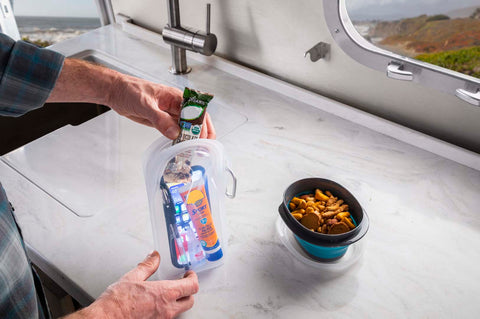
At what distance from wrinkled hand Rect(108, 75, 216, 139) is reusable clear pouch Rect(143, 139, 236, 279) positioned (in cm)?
11

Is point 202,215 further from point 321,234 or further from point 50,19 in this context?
point 50,19

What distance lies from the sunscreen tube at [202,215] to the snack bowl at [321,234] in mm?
152

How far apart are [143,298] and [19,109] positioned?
47 cm

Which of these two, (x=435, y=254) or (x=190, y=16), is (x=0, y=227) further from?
(x=190, y=16)

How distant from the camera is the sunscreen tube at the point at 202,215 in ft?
2.32

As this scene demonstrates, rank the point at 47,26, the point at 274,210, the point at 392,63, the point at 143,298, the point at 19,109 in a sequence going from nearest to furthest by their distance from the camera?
the point at 143,298 < the point at 19,109 < the point at 274,210 < the point at 392,63 < the point at 47,26

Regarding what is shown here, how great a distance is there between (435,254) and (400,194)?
183 mm

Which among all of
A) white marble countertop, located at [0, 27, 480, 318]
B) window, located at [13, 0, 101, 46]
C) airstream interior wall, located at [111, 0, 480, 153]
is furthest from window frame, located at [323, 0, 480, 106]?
window, located at [13, 0, 101, 46]

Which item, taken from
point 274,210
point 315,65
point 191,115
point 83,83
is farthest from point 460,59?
point 83,83

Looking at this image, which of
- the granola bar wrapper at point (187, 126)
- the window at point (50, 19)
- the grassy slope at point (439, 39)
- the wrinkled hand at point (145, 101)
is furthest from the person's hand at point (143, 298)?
the window at point (50, 19)

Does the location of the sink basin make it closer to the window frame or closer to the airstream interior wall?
the airstream interior wall

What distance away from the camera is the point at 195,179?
2.34 ft

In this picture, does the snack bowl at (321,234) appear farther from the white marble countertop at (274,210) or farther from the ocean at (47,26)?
the ocean at (47,26)

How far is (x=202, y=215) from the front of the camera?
73 cm
